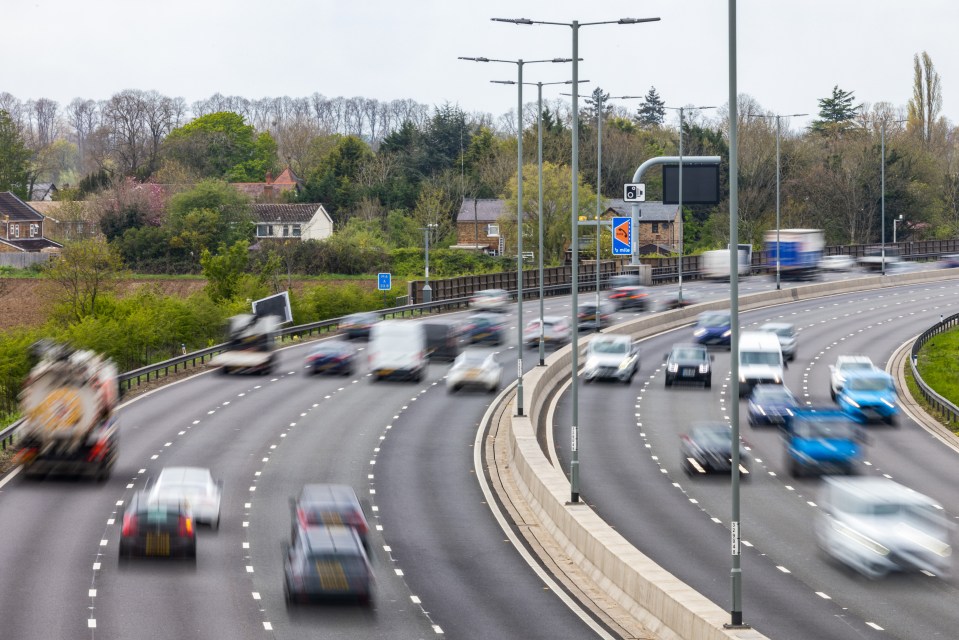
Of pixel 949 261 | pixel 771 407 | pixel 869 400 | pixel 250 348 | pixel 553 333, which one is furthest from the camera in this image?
pixel 949 261

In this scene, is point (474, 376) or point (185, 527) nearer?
point (185, 527)

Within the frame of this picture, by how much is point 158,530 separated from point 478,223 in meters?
110

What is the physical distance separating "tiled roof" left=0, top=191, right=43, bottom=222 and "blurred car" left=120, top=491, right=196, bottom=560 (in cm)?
12486

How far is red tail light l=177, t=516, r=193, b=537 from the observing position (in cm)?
2686

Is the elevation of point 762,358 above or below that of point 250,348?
below

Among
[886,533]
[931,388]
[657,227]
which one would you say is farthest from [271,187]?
[886,533]

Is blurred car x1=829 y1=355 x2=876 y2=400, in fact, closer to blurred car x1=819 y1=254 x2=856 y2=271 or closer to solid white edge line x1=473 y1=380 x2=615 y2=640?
solid white edge line x1=473 y1=380 x2=615 y2=640

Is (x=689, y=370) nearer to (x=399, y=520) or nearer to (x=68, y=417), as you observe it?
(x=399, y=520)

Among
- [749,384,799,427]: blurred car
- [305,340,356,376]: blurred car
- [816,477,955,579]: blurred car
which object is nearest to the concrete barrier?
[816,477,955,579]: blurred car

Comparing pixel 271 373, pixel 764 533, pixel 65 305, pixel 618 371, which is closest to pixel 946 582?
pixel 764 533

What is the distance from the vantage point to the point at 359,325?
6944 cm

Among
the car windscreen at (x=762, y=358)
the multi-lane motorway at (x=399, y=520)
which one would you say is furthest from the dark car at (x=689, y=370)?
the car windscreen at (x=762, y=358)

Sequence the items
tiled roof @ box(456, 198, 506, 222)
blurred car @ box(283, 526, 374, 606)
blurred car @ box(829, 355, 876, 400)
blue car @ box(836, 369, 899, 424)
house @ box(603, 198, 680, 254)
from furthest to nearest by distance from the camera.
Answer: tiled roof @ box(456, 198, 506, 222) → house @ box(603, 198, 680, 254) → blurred car @ box(829, 355, 876, 400) → blue car @ box(836, 369, 899, 424) → blurred car @ box(283, 526, 374, 606)

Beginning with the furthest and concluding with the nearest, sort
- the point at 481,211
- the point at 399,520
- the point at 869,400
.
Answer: the point at 481,211, the point at 869,400, the point at 399,520
